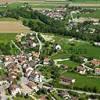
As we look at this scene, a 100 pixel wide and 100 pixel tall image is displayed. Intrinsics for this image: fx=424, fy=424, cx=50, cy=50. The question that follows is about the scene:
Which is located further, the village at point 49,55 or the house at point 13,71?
the house at point 13,71

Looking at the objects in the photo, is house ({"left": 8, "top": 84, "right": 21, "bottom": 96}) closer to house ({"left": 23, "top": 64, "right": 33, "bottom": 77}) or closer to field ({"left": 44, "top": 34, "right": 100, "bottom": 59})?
house ({"left": 23, "top": 64, "right": 33, "bottom": 77})

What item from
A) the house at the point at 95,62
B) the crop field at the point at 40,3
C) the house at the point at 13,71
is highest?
the house at the point at 13,71

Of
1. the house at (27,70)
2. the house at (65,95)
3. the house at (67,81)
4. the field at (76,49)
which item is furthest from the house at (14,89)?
the field at (76,49)

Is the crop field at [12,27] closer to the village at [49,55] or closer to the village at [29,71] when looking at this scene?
the village at [49,55]

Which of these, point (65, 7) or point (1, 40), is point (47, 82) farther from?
point (65, 7)

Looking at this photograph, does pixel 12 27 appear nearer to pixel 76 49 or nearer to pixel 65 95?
pixel 76 49

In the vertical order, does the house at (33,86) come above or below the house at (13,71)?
below
